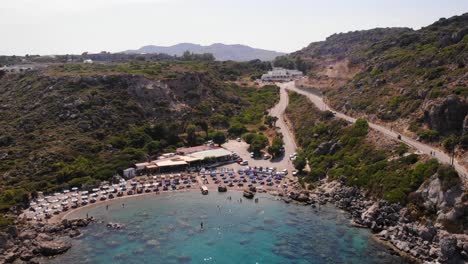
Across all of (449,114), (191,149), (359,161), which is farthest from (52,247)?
(449,114)

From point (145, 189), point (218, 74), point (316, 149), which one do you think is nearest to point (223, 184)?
point (145, 189)

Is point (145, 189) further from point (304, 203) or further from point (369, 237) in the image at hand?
point (369, 237)

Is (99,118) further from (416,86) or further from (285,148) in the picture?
(416,86)

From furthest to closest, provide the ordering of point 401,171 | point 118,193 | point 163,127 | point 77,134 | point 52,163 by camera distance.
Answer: point 163,127 < point 77,134 < point 52,163 < point 118,193 < point 401,171

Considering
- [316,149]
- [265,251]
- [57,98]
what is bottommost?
[265,251]

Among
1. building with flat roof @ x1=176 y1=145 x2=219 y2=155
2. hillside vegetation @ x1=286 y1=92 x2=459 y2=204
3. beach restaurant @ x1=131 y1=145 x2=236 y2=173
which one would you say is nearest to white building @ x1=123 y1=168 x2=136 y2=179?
beach restaurant @ x1=131 y1=145 x2=236 y2=173

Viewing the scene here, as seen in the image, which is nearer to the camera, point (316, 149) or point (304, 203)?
point (304, 203)

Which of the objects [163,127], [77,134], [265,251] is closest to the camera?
[265,251]

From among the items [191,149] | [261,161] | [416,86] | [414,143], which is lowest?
[261,161]

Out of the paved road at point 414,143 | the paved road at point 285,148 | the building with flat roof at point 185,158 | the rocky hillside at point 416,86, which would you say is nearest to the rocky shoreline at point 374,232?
the paved road at point 414,143
